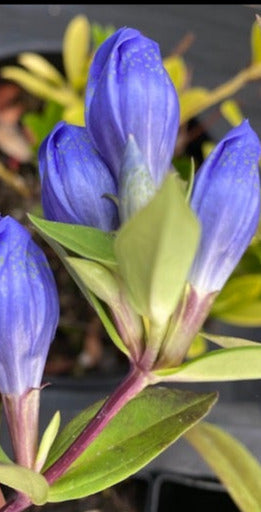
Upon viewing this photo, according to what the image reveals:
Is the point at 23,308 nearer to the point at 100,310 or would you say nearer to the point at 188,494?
the point at 100,310

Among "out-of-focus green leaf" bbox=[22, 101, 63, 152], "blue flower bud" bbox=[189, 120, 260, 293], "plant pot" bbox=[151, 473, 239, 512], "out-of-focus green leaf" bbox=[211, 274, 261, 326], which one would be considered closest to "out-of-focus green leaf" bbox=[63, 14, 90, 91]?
"out-of-focus green leaf" bbox=[22, 101, 63, 152]

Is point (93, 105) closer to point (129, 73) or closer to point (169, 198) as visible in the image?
point (129, 73)

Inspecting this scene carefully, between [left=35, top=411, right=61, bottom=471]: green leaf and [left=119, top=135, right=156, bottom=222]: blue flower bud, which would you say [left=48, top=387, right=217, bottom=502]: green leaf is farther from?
[left=119, top=135, right=156, bottom=222]: blue flower bud

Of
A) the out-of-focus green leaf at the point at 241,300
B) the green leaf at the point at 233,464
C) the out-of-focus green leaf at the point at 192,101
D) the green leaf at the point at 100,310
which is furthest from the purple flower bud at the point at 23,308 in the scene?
the out-of-focus green leaf at the point at 192,101

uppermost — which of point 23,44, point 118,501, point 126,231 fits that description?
point 126,231

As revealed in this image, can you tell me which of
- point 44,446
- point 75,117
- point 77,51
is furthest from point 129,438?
point 77,51

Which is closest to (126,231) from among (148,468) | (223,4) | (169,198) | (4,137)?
(169,198)
